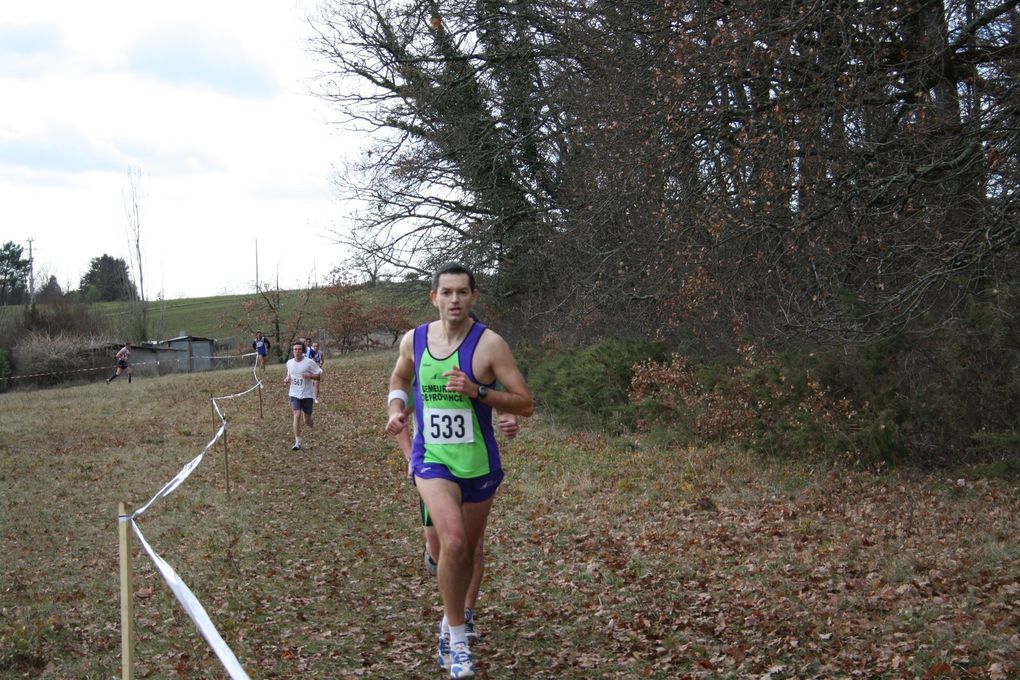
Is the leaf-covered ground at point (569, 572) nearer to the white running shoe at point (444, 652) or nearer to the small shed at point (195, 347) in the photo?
the white running shoe at point (444, 652)

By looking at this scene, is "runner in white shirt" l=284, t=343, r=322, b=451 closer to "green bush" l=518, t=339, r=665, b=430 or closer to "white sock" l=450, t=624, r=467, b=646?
"green bush" l=518, t=339, r=665, b=430

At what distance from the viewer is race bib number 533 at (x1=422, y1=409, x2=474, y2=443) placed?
585 centimetres

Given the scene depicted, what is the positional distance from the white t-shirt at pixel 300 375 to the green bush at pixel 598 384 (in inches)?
Result: 184

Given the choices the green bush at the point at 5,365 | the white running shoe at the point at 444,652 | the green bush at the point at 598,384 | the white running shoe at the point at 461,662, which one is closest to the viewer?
the white running shoe at the point at 461,662

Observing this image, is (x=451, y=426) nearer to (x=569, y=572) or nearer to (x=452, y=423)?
(x=452, y=423)

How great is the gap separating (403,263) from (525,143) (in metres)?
6.38

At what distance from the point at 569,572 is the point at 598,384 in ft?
32.0

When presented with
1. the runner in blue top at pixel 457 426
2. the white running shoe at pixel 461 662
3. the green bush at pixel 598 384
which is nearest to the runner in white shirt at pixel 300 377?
the green bush at pixel 598 384

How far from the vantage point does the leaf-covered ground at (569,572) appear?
639 centimetres

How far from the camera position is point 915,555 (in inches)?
321

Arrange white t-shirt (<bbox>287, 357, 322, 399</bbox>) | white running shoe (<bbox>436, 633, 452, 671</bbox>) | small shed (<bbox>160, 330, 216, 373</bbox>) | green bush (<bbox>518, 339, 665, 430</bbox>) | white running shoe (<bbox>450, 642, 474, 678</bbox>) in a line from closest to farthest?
white running shoe (<bbox>450, 642, 474, 678</bbox>) → white running shoe (<bbox>436, 633, 452, 671</bbox>) → green bush (<bbox>518, 339, 665, 430</bbox>) → white t-shirt (<bbox>287, 357, 322, 399</bbox>) → small shed (<bbox>160, 330, 216, 373</bbox>)

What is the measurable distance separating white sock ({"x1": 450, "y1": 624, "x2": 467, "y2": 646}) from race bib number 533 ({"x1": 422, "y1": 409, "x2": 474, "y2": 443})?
107 cm

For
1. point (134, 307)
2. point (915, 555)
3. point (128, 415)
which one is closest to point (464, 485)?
point (915, 555)

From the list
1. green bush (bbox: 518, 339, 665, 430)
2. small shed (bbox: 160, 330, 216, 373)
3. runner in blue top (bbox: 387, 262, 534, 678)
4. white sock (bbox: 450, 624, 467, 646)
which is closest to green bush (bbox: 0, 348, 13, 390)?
small shed (bbox: 160, 330, 216, 373)
